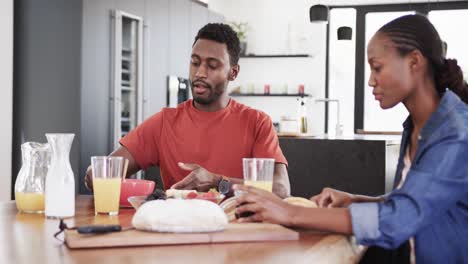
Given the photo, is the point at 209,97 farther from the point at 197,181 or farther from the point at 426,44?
the point at 426,44

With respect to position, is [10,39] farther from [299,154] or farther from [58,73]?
[299,154]

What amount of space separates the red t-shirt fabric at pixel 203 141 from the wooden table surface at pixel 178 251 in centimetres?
96

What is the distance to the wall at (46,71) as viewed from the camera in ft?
15.5

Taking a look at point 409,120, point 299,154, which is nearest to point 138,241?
point 409,120

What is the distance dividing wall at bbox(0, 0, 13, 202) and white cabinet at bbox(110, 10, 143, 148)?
0.76m

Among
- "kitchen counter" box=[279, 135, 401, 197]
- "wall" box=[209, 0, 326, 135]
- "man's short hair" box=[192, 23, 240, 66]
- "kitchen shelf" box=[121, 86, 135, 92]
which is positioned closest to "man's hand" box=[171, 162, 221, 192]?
"man's short hair" box=[192, 23, 240, 66]

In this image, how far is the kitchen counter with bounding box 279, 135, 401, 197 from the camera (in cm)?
429

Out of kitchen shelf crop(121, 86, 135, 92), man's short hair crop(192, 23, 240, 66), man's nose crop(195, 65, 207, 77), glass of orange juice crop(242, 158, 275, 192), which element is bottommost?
glass of orange juice crop(242, 158, 275, 192)

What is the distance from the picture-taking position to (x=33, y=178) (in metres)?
1.78

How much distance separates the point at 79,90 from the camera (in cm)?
470

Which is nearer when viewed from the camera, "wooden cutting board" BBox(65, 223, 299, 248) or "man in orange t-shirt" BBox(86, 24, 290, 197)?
"wooden cutting board" BBox(65, 223, 299, 248)

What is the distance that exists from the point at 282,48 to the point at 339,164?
3.95 metres

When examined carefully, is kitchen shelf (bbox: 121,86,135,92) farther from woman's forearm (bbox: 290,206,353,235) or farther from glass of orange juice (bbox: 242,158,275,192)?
woman's forearm (bbox: 290,206,353,235)

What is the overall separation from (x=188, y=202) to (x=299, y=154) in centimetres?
314
